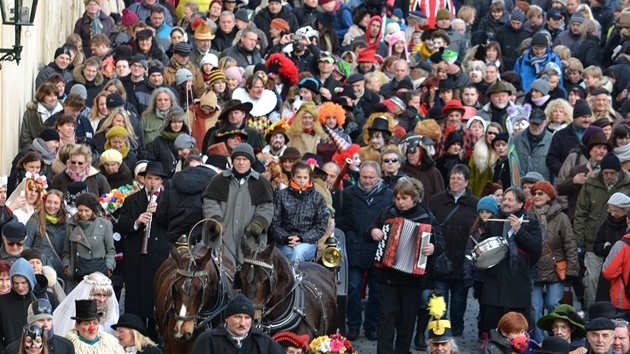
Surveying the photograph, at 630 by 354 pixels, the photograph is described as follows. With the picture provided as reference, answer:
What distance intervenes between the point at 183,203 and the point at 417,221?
2519 millimetres

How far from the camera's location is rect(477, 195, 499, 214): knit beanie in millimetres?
18703

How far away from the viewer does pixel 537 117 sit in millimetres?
21922

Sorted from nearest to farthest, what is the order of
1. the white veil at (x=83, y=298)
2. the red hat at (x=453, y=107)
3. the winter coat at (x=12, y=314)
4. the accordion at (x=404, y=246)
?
the winter coat at (x=12, y=314)
the white veil at (x=83, y=298)
the accordion at (x=404, y=246)
the red hat at (x=453, y=107)

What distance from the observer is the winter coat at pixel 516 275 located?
18344 millimetres

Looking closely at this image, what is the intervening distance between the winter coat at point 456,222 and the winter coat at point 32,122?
5310 millimetres

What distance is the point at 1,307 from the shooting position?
1583cm

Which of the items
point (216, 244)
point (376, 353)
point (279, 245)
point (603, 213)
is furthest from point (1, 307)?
point (603, 213)

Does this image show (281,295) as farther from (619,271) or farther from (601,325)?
(619,271)

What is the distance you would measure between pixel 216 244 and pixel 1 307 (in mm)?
2258

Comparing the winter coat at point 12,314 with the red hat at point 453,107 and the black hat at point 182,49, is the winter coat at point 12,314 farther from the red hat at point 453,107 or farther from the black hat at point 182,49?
the black hat at point 182,49

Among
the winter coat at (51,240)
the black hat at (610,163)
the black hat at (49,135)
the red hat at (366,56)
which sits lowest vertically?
the winter coat at (51,240)


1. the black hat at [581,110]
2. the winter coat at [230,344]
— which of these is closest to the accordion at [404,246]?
the black hat at [581,110]

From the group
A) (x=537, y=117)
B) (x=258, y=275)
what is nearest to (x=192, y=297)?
(x=258, y=275)

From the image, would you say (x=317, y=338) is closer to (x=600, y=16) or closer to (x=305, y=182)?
(x=305, y=182)
